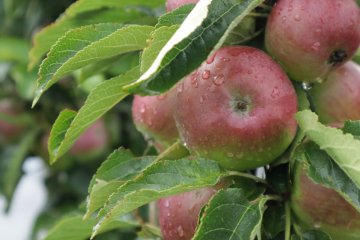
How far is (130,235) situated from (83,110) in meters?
1.04

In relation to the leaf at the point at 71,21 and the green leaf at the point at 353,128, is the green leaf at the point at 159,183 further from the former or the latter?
the leaf at the point at 71,21

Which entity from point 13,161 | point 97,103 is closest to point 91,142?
point 13,161

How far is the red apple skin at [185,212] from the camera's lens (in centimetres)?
76

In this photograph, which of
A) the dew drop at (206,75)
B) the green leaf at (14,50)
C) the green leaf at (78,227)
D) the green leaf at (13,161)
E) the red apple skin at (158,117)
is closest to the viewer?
the dew drop at (206,75)

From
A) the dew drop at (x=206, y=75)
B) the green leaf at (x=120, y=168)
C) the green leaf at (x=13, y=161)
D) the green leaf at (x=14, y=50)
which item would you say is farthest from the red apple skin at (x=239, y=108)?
the green leaf at (x=13, y=161)

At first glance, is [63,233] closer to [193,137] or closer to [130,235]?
[193,137]

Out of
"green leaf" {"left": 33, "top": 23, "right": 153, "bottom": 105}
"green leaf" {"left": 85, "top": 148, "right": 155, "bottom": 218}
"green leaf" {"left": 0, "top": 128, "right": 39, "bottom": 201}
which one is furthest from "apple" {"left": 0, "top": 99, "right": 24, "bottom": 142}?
"green leaf" {"left": 33, "top": 23, "right": 153, "bottom": 105}

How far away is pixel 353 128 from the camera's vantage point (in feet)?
2.38

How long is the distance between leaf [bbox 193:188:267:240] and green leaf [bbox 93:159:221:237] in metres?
0.02

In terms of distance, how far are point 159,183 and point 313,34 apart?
0.21m

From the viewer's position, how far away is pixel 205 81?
28.7 inches

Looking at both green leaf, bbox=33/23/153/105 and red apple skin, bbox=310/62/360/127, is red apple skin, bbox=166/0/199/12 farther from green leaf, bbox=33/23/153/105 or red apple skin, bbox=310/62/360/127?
red apple skin, bbox=310/62/360/127

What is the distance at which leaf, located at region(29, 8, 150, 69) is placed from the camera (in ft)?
3.33

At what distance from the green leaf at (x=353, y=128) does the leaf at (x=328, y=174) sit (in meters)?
0.03
